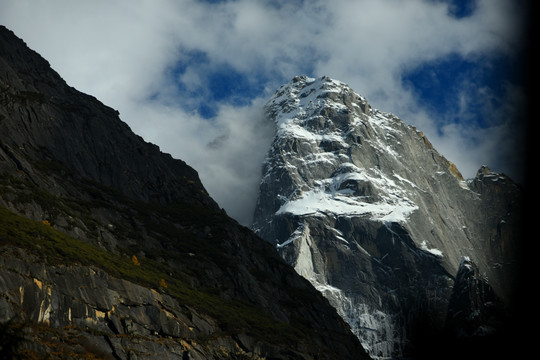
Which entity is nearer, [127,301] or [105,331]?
[105,331]

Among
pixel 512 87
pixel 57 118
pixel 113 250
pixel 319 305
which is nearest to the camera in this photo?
pixel 512 87

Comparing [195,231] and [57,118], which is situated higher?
[57,118]

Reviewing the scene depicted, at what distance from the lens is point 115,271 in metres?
116

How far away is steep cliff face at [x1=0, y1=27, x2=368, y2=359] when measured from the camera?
93000 millimetres

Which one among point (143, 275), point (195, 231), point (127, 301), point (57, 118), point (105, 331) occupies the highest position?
point (57, 118)

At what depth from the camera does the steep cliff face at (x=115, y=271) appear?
305 ft

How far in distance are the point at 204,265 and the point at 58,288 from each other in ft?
223

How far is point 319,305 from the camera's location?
17762 cm

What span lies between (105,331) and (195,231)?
87.4 m

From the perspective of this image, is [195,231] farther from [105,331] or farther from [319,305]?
[105,331]

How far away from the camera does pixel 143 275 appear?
417ft

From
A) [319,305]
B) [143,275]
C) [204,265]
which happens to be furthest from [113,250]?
[319,305]

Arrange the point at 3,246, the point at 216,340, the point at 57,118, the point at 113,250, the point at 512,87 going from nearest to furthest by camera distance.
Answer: the point at 512,87 < the point at 3,246 < the point at 216,340 < the point at 113,250 < the point at 57,118

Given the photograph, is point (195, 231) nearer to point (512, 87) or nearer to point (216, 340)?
point (216, 340)
